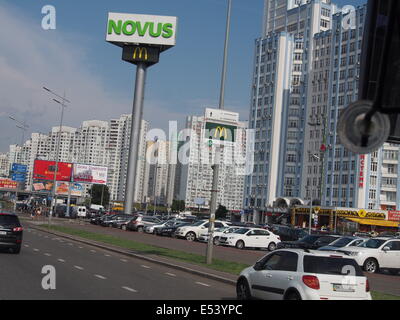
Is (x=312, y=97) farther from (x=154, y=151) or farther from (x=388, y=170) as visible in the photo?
(x=154, y=151)

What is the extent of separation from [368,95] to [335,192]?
295ft

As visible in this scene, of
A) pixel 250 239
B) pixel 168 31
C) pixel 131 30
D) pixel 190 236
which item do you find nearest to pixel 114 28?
pixel 131 30

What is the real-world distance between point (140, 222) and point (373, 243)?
29342mm

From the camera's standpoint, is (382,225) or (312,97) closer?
(382,225)

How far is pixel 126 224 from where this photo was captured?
5519 centimetres

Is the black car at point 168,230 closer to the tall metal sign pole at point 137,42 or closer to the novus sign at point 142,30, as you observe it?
the tall metal sign pole at point 137,42

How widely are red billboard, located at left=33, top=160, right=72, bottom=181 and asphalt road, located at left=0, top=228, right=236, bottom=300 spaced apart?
66225 mm

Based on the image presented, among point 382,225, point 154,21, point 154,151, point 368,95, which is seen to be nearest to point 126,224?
point 154,21

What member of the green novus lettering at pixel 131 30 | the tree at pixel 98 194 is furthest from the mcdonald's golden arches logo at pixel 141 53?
the tree at pixel 98 194

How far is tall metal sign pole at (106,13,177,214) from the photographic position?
7469 centimetres

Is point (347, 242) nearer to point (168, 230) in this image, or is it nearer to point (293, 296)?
point (293, 296)

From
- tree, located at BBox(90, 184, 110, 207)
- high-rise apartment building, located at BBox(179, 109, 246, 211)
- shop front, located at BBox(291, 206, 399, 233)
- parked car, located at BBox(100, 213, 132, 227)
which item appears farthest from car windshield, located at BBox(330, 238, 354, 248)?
tree, located at BBox(90, 184, 110, 207)

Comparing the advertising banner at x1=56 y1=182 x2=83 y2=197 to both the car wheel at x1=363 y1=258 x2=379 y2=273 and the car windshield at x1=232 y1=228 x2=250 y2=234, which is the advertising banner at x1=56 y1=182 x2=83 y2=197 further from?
the car wheel at x1=363 y1=258 x2=379 y2=273

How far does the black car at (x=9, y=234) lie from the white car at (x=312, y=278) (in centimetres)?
1253
